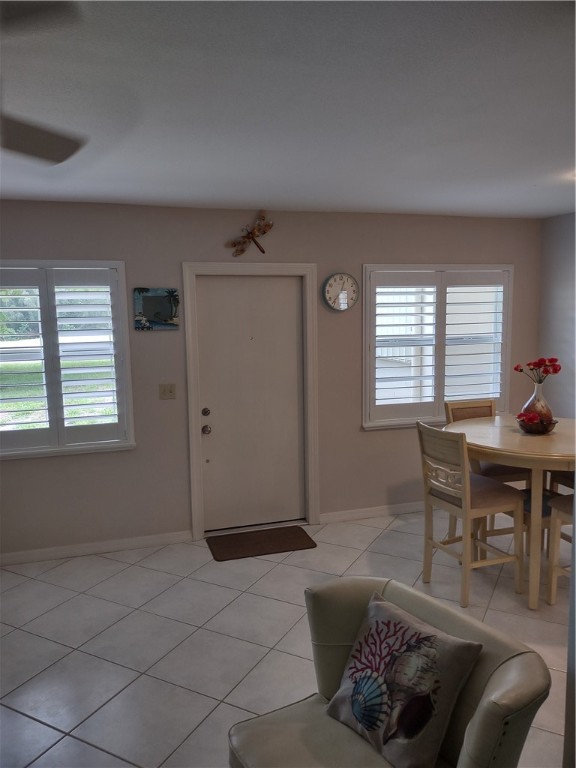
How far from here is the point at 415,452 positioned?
471 cm

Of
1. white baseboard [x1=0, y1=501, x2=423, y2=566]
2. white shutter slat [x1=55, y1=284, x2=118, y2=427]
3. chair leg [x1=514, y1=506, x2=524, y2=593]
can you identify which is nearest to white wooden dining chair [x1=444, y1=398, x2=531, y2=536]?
chair leg [x1=514, y1=506, x2=524, y2=593]

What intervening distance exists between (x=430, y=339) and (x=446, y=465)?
160 centimetres

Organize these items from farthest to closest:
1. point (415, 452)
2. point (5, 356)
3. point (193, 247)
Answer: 1. point (415, 452)
2. point (193, 247)
3. point (5, 356)

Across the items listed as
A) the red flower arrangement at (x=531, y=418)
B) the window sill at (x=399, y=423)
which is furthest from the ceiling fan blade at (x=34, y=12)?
the window sill at (x=399, y=423)

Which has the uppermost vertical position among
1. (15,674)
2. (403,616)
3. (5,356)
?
(5,356)

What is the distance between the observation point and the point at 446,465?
10.8 feet

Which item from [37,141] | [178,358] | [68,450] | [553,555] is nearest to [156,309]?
[178,358]

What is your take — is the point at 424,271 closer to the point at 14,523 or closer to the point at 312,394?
the point at 312,394

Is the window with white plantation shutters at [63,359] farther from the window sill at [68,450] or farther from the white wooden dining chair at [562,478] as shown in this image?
the white wooden dining chair at [562,478]

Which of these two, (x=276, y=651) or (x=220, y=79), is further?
(x=276, y=651)

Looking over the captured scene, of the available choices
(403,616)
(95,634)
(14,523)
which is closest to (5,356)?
(14,523)

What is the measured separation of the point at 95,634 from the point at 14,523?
1.24m

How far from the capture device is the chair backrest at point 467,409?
411 cm

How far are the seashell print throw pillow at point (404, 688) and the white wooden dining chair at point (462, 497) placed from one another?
1.55m
